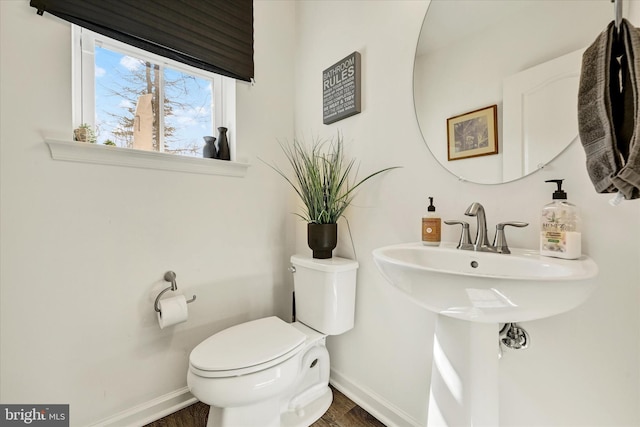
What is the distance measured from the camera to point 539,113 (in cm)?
83

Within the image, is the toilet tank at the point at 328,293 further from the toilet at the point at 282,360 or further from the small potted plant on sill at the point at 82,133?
the small potted plant on sill at the point at 82,133

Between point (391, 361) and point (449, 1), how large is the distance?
1501 mm

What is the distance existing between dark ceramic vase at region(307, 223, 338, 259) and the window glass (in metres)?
0.81

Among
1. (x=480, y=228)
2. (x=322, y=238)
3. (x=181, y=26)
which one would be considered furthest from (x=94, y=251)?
(x=480, y=228)

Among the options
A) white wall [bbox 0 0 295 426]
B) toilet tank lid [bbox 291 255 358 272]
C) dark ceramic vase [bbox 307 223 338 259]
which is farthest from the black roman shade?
toilet tank lid [bbox 291 255 358 272]

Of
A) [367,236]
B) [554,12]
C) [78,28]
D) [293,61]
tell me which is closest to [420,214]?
[367,236]

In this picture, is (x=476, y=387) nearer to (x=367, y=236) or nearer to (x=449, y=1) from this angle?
(x=367, y=236)

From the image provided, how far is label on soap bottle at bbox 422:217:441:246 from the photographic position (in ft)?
3.23

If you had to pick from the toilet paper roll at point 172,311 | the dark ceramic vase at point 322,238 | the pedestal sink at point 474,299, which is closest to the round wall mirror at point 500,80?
the pedestal sink at point 474,299

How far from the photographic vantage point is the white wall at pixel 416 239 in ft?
2.32

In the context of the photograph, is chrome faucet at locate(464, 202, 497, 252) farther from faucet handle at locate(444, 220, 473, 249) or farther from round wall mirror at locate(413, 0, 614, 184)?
round wall mirror at locate(413, 0, 614, 184)

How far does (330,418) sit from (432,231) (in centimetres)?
100

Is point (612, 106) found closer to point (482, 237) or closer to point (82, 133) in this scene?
point (482, 237)

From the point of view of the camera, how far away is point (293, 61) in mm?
1786
